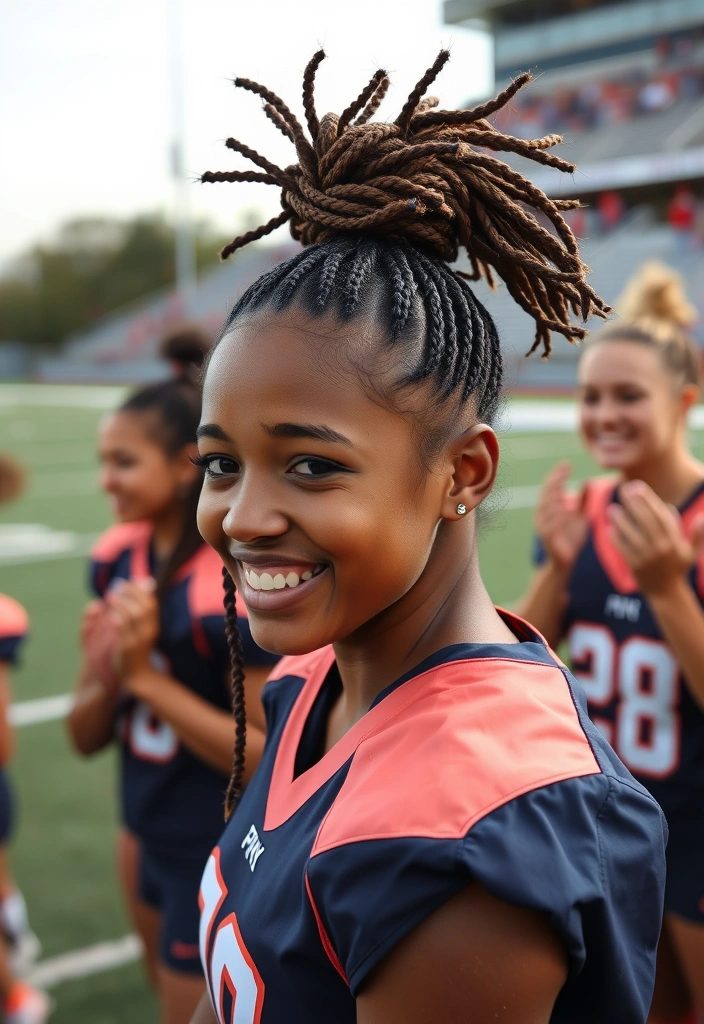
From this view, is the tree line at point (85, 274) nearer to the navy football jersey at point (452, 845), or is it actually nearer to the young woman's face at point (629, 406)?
the young woman's face at point (629, 406)

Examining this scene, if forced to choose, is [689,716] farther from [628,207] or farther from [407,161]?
[628,207]

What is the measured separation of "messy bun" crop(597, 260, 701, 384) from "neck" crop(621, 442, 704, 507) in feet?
0.87

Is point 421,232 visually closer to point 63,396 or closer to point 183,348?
point 183,348

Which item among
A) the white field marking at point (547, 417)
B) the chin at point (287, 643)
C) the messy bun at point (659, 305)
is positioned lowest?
the white field marking at point (547, 417)

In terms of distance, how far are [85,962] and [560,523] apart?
2.02 metres

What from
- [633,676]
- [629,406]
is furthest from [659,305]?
[633,676]

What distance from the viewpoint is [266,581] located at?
1229 millimetres

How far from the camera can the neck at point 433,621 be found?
4.27 ft

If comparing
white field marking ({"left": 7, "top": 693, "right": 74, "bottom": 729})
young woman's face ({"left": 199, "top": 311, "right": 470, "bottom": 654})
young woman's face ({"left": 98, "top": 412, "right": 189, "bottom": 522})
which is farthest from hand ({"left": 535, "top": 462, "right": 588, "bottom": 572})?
white field marking ({"left": 7, "top": 693, "right": 74, "bottom": 729})

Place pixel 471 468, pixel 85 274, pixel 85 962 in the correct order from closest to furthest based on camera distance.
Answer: pixel 471 468 → pixel 85 962 → pixel 85 274

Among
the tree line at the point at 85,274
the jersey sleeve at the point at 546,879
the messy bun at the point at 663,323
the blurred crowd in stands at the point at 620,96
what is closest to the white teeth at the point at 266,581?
the jersey sleeve at the point at 546,879

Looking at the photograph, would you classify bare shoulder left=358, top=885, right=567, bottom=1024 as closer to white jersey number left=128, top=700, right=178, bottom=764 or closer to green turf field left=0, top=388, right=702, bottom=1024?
green turf field left=0, top=388, right=702, bottom=1024

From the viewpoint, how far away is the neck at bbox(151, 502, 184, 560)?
283 cm

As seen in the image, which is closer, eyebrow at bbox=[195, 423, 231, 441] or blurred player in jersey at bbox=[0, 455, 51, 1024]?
eyebrow at bbox=[195, 423, 231, 441]
